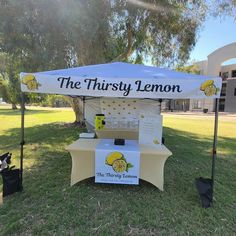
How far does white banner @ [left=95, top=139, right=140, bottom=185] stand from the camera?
141 inches


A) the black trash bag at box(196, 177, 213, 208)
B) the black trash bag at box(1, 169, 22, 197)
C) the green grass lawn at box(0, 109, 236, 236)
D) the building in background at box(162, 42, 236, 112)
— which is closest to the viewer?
the green grass lawn at box(0, 109, 236, 236)

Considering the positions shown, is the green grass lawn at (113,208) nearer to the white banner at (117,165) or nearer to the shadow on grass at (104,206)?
the shadow on grass at (104,206)

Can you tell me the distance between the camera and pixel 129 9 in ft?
28.0

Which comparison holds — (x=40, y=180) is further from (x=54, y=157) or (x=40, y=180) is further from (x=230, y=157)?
(x=230, y=157)

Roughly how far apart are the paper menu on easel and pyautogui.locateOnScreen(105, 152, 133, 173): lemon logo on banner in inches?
28.5

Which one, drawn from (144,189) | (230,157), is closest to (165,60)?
(230,157)

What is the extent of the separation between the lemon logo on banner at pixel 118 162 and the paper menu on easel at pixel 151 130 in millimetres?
724

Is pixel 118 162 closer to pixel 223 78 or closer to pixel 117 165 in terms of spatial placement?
pixel 117 165

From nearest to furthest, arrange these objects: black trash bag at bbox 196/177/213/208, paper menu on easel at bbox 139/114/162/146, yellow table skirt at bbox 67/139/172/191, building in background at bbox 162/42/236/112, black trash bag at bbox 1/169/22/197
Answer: black trash bag at bbox 196/177/213/208 < black trash bag at bbox 1/169/22/197 < yellow table skirt at bbox 67/139/172/191 < paper menu on easel at bbox 139/114/162/146 < building in background at bbox 162/42/236/112

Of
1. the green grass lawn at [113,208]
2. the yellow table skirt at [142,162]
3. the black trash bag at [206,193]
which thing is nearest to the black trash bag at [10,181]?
the green grass lawn at [113,208]

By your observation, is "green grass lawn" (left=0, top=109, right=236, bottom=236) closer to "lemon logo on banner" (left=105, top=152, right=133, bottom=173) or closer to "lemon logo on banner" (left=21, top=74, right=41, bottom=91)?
"lemon logo on banner" (left=105, top=152, right=133, bottom=173)

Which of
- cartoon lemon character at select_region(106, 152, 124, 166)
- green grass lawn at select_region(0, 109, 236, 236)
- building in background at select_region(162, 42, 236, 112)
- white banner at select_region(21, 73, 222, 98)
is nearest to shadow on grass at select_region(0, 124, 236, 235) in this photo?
green grass lawn at select_region(0, 109, 236, 236)

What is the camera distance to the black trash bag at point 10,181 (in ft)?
11.5

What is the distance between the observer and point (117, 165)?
3.59m
